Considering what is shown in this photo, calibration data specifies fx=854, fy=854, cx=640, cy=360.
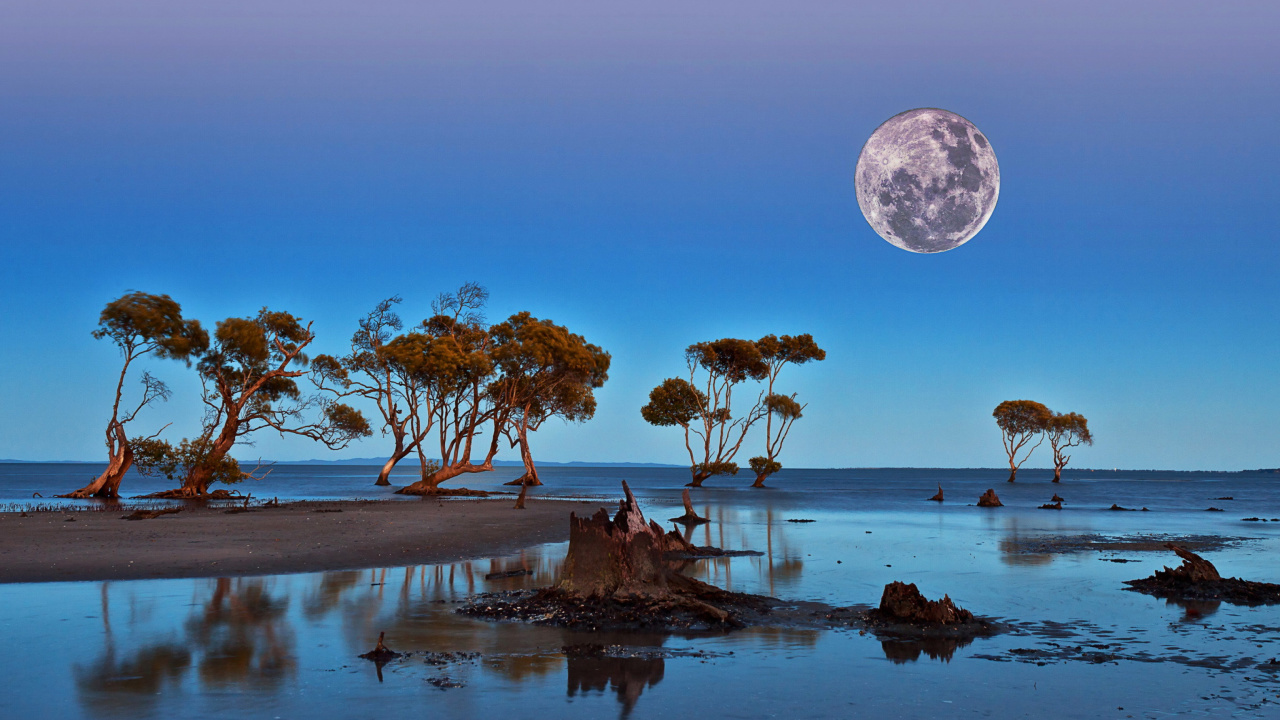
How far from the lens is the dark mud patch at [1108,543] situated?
78.2 feet

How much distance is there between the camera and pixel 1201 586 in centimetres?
1495

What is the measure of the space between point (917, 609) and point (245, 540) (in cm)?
1603

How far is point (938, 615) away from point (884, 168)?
9744mm

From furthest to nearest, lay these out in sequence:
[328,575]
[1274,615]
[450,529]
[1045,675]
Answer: [450,529] → [328,575] → [1274,615] → [1045,675]

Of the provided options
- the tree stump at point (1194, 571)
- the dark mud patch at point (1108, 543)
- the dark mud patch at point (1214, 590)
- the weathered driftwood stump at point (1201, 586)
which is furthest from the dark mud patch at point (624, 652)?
the dark mud patch at point (1108, 543)

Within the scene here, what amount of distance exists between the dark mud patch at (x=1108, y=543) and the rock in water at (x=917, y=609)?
12.3 meters

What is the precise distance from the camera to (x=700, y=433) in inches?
2825

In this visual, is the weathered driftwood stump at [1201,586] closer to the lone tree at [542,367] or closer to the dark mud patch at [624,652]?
the dark mud patch at [624,652]

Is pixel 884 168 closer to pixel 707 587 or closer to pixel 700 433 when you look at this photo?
pixel 707 587

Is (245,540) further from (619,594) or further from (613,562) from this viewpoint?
(619,594)

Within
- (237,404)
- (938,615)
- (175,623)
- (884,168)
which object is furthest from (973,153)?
(237,404)

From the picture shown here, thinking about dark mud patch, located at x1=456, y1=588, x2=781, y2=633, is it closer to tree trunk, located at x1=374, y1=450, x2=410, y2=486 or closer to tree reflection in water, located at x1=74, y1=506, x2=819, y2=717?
tree reflection in water, located at x1=74, y1=506, x2=819, y2=717

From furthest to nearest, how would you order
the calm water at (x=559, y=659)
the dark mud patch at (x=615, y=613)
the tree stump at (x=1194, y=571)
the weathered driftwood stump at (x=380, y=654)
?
1. the tree stump at (x=1194, y=571)
2. the dark mud patch at (x=615, y=613)
3. the weathered driftwood stump at (x=380, y=654)
4. the calm water at (x=559, y=659)

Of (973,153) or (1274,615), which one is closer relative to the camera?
(1274,615)
